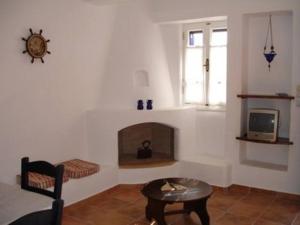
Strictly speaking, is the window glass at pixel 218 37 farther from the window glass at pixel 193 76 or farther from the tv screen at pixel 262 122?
the tv screen at pixel 262 122

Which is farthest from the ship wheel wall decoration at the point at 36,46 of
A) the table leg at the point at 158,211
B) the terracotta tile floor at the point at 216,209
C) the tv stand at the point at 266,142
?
the tv stand at the point at 266,142

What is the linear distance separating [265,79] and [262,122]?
601mm

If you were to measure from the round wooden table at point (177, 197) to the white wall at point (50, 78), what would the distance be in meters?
1.46

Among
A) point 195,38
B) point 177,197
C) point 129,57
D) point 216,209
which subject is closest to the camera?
point 177,197

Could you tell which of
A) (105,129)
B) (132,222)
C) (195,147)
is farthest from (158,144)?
(132,222)

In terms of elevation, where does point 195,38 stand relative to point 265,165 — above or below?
above

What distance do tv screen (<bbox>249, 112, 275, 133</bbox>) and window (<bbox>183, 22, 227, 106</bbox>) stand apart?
74 centimetres

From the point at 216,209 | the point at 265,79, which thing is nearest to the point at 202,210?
the point at 216,209

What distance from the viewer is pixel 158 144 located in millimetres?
5438

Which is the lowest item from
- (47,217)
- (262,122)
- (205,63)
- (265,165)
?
(265,165)

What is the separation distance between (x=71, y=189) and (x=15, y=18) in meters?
2.00

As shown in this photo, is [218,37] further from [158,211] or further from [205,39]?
[158,211]

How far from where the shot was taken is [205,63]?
508 cm

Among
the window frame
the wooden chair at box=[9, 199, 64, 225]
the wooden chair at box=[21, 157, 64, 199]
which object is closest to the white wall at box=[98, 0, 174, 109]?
the window frame
